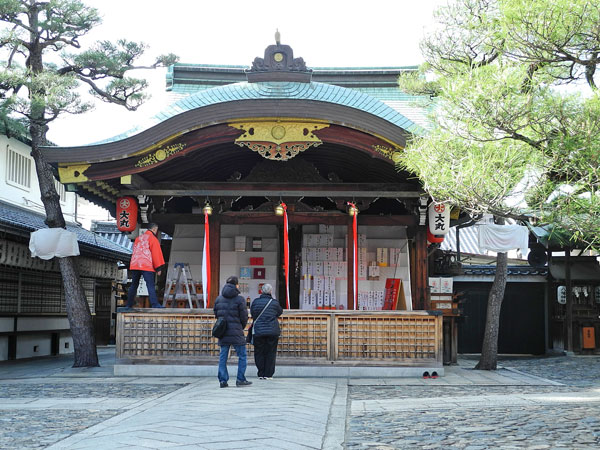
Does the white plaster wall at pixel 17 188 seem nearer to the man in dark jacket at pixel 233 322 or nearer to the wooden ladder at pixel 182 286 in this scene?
the wooden ladder at pixel 182 286

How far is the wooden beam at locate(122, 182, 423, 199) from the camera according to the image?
14.2 metres

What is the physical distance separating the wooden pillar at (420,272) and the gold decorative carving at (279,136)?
10.9 ft

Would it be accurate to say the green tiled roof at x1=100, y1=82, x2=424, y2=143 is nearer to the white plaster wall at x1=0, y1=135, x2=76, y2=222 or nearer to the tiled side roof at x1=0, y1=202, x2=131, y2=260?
the tiled side roof at x1=0, y1=202, x2=131, y2=260

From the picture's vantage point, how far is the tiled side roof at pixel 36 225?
54.1 feet

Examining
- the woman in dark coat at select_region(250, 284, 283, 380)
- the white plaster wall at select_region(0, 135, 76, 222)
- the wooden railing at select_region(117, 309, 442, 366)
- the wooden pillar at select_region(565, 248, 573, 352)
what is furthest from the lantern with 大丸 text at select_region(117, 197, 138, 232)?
the wooden pillar at select_region(565, 248, 573, 352)

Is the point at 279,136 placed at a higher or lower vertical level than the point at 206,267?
higher

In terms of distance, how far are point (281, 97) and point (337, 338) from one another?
4.41m

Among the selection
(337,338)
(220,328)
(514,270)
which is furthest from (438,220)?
(514,270)

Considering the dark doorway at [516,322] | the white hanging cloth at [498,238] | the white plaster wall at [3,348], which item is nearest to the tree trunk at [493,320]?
the white hanging cloth at [498,238]

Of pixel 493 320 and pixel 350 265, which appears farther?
pixel 493 320

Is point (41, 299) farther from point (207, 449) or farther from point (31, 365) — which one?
point (207, 449)

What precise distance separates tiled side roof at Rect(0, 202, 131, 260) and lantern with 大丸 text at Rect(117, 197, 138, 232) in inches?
109

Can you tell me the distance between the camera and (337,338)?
43.3ft

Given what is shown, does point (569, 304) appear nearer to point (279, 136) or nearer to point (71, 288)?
point (279, 136)
